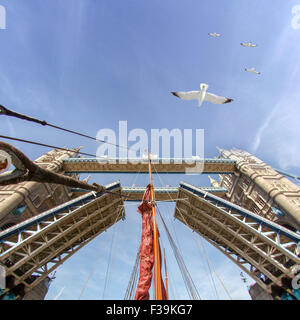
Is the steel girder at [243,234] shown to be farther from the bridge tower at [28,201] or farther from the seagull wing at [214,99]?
the bridge tower at [28,201]

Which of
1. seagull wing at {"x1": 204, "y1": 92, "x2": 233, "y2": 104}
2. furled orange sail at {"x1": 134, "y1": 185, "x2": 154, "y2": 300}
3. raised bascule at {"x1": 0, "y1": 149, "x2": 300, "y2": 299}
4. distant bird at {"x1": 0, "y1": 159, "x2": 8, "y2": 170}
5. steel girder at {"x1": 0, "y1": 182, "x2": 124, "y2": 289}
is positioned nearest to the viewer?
distant bird at {"x1": 0, "y1": 159, "x2": 8, "y2": 170}

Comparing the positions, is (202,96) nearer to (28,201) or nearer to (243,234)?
(243,234)

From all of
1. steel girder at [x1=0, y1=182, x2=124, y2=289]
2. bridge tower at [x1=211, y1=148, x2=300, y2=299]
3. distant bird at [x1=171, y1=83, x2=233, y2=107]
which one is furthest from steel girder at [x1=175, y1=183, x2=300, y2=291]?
distant bird at [x1=171, y1=83, x2=233, y2=107]

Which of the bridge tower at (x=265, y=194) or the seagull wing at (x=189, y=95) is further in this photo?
the bridge tower at (x=265, y=194)

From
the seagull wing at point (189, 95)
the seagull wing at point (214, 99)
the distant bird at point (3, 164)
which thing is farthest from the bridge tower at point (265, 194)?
the distant bird at point (3, 164)

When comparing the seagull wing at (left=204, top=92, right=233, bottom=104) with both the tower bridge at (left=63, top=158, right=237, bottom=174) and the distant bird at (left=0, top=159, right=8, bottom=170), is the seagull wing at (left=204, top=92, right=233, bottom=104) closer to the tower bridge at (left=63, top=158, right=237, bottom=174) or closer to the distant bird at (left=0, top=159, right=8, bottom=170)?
the distant bird at (left=0, top=159, right=8, bottom=170)

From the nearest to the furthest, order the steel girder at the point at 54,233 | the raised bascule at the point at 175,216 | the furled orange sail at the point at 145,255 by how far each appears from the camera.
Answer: the furled orange sail at the point at 145,255, the steel girder at the point at 54,233, the raised bascule at the point at 175,216
